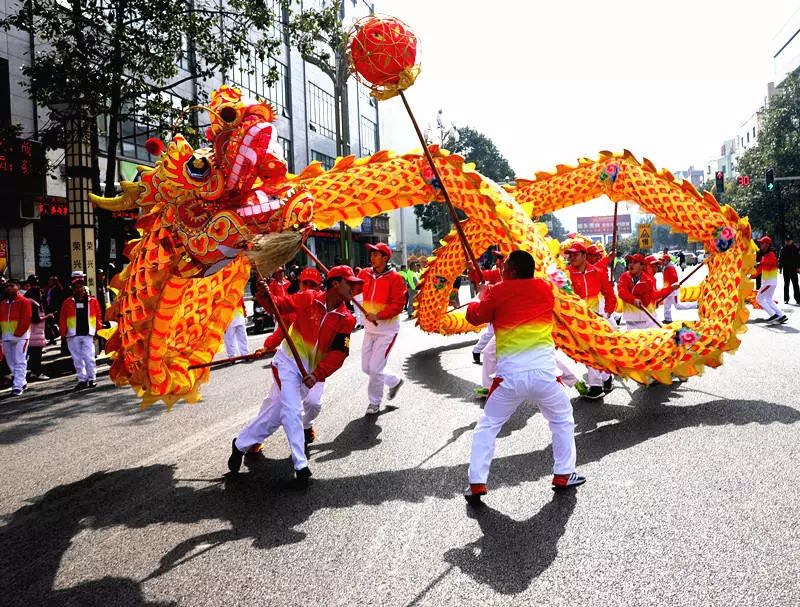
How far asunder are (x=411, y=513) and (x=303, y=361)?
1655 mm

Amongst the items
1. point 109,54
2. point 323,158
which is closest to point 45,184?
point 109,54

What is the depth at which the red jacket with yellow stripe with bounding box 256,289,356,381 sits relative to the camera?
17.8 ft

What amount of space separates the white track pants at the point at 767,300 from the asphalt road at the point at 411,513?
27.5 ft

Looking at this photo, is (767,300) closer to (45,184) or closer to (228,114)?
(228,114)

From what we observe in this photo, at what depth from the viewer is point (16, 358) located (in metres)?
10.0

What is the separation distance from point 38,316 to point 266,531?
8942 millimetres

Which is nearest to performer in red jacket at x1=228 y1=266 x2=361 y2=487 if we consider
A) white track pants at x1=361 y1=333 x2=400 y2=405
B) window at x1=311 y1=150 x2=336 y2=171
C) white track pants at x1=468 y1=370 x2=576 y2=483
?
white track pants at x1=468 y1=370 x2=576 y2=483

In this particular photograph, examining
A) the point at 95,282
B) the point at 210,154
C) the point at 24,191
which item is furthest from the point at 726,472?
the point at 24,191

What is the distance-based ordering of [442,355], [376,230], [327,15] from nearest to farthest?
[442,355] → [327,15] → [376,230]

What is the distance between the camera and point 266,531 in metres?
4.22

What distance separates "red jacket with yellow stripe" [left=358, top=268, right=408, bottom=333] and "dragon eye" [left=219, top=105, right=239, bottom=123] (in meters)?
3.13

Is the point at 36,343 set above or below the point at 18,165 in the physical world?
below

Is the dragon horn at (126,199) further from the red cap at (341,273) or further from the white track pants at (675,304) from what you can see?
the white track pants at (675,304)

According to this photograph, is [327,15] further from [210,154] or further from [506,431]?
[506,431]
